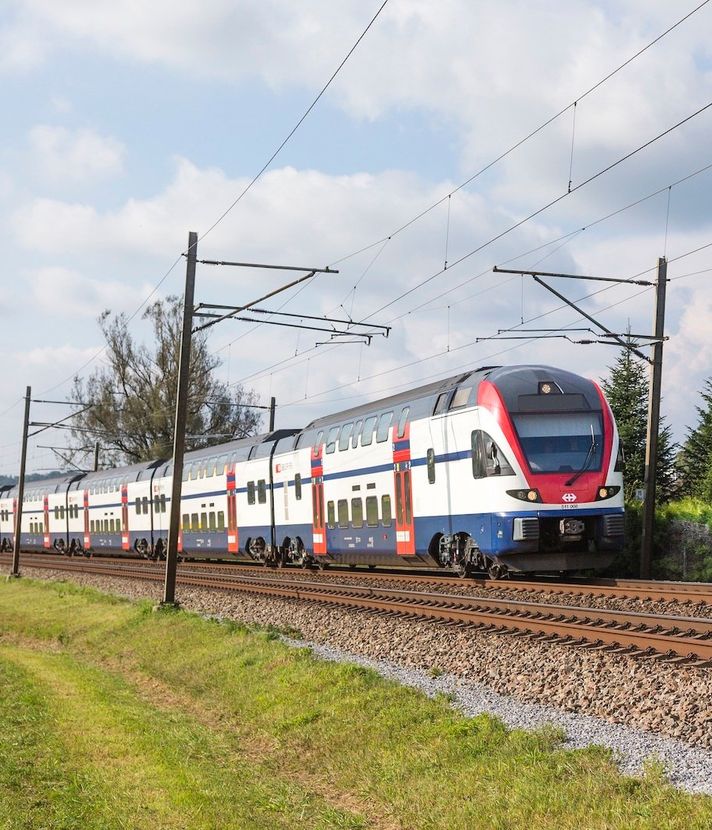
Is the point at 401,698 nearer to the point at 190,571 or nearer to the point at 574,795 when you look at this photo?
the point at 574,795

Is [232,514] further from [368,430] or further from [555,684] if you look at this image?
[555,684]

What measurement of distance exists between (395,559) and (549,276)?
301 inches

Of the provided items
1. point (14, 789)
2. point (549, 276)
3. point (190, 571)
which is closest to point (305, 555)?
point (190, 571)

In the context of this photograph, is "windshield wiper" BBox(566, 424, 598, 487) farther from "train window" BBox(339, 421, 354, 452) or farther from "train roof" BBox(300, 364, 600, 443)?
"train window" BBox(339, 421, 354, 452)

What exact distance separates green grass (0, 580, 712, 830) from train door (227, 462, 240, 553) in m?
19.5

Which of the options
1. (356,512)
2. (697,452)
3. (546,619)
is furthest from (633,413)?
(546,619)

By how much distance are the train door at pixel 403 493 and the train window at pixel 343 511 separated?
3121 mm

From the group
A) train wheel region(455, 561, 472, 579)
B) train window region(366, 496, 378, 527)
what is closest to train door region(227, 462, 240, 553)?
train window region(366, 496, 378, 527)

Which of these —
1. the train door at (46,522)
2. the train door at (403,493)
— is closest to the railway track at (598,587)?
the train door at (403,493)

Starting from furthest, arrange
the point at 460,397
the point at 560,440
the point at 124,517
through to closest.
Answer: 1. the point at 124,517
2. the point at 460,397
3. the point at 560,440

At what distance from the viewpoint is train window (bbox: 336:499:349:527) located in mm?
27469

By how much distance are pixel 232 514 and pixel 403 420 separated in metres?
14.3

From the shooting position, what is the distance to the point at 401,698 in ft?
38.0

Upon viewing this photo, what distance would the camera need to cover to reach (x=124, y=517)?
4841 centimetres
